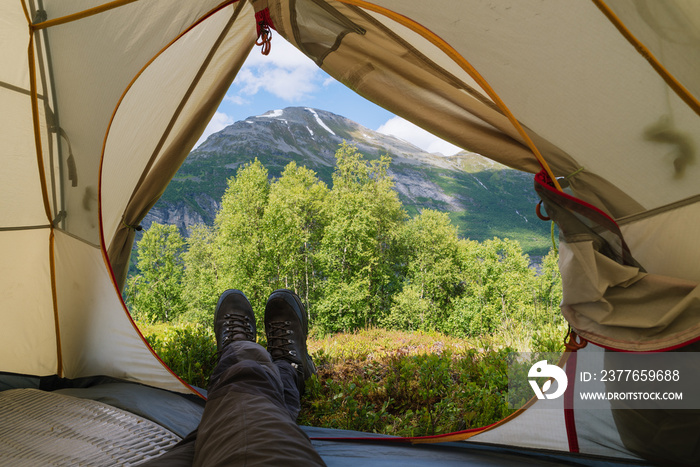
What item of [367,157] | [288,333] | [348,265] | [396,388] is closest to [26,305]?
[288,333]

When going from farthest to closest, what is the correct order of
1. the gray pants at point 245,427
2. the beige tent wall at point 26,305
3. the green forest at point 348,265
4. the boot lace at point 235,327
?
the green forest at point 348,265 → the boot lace at point 235,327 → the beige tent wall at point 26,305 → the gray pants at point 245,427

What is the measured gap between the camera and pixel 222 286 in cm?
1995

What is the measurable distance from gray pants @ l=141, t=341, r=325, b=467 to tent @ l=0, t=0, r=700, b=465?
1.33 ft

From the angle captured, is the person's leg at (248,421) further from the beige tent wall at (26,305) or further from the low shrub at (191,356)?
the low shrub at (191,356)

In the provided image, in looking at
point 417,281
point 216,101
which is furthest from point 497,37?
point 417,281

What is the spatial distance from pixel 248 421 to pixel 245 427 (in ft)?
0.08

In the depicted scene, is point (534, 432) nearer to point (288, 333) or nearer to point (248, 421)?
point (248, 421)

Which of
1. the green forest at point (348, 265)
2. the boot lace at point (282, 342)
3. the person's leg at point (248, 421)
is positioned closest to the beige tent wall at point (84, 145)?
the boot lace at point (282, 342)

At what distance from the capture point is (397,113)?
5.40ft

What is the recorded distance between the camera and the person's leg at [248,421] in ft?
2.52

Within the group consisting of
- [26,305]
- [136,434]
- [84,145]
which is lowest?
[136,434]

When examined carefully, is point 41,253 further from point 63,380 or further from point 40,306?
point 63,380

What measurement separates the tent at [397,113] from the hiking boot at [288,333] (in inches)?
18.5

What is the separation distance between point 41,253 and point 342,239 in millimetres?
18137
